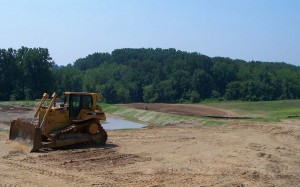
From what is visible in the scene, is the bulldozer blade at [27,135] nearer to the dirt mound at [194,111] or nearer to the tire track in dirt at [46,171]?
the tire track in dirt at [46,171]

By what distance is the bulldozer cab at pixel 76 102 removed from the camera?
18547mm

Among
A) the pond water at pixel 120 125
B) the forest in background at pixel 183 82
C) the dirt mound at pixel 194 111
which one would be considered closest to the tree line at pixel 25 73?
the forest in background at pixel 183 82

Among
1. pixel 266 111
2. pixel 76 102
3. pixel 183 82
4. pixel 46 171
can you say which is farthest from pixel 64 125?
pixel 183 82

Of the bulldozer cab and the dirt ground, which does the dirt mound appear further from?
the bulldozer cab

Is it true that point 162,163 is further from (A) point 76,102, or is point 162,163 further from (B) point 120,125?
(B) point 120,125

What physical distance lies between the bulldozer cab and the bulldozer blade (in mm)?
1793

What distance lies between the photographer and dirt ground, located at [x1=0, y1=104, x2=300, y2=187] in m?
12.7

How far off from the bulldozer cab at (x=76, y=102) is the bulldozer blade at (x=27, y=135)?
179cm

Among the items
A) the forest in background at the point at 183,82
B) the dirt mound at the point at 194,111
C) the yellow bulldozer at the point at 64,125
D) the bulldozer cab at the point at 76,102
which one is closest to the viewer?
the yellow bulldozer at the point at 64,125

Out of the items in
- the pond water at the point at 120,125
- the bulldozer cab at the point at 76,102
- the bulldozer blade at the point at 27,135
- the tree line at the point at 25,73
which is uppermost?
the tree line at the point at 25,73

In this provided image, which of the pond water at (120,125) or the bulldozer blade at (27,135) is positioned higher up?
the bulldozer blade at (27,135)

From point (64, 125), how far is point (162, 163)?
511 centimetres

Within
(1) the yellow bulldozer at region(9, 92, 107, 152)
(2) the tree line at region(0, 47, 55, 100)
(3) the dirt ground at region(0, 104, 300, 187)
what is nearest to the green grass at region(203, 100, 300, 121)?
(3) the dirt ground at region(0, 104, 300, 187)

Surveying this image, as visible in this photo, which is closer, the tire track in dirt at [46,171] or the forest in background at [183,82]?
the tire track in dirt at [46,171]
